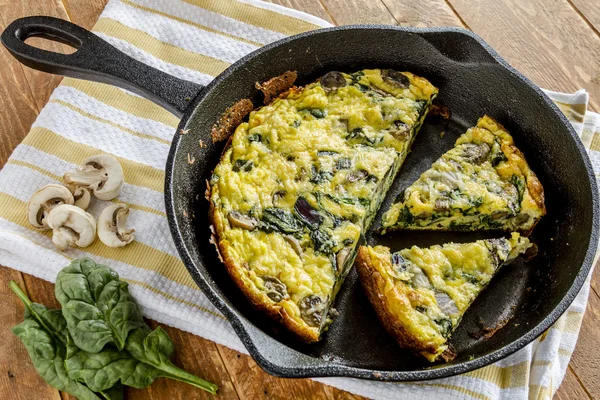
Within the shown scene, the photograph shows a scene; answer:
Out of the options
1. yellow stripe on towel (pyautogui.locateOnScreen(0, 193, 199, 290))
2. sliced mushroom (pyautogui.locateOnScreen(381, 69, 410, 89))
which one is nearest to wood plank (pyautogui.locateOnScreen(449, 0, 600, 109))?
sliced mushroom (pyautogui.locateOnScreen(381, 69, 410, 89))

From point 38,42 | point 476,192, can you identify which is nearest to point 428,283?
point 476,192

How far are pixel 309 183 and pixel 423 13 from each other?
76.3 inches

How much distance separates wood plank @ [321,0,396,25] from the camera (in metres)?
4.85

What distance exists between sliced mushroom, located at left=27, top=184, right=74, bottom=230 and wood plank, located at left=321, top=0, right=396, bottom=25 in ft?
7.52

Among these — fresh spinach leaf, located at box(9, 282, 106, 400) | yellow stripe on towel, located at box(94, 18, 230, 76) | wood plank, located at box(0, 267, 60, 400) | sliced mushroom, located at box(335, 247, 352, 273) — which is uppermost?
sliced mushroom, located at box(335, 247, 352, 273)

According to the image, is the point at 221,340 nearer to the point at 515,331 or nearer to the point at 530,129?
the point at 515,331

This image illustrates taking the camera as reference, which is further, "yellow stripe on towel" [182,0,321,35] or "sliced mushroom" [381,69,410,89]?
"yellow stripe on towel" [182,0,321,35]

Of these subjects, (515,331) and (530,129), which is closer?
(515,331)

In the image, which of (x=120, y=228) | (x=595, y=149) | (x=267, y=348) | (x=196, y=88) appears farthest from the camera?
(x=595, y=149)

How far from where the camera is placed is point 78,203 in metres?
3.93

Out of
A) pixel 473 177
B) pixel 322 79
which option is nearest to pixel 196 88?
pixel 322 79

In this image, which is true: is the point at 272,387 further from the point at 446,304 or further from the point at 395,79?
the point at 395,79

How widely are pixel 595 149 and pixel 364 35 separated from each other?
1.70 meters

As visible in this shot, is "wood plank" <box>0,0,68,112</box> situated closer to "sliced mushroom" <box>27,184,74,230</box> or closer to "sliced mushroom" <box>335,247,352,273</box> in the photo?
"sliced mushroom" <box>27,184,74,230</box>
